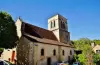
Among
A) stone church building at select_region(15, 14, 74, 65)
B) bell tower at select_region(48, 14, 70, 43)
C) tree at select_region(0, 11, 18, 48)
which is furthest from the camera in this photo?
bell tower at select_region(48, 14, 70, 43)

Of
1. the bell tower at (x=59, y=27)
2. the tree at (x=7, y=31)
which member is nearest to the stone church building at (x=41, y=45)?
the bell tower at (x=59, y=27)

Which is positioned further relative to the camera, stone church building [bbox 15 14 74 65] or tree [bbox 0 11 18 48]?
stone church building [bbox 15 14 74 65]

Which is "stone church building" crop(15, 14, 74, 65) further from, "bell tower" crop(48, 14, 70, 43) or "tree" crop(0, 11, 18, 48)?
"tree" crop(0, 11, 18, 48)

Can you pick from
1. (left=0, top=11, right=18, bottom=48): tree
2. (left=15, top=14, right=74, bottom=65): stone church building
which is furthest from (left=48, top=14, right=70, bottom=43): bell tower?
(left=0, top=11, right=18, bottom=48): tree

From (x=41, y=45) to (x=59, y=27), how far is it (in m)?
13.1

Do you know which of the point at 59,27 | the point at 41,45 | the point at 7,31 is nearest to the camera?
the point at 7,31

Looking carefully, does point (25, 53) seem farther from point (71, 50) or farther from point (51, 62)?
point (71, 50)

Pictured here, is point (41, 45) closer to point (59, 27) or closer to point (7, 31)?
point (7, 31)

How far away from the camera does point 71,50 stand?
47.9m

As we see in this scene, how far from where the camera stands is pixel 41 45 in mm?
34938

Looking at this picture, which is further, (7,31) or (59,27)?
(59,27)

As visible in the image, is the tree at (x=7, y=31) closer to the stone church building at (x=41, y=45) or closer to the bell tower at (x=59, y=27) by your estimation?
the stone church building at (x=41, y=45)

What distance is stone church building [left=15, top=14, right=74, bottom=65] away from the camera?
1308 inches

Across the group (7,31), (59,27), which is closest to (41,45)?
(7,31)
